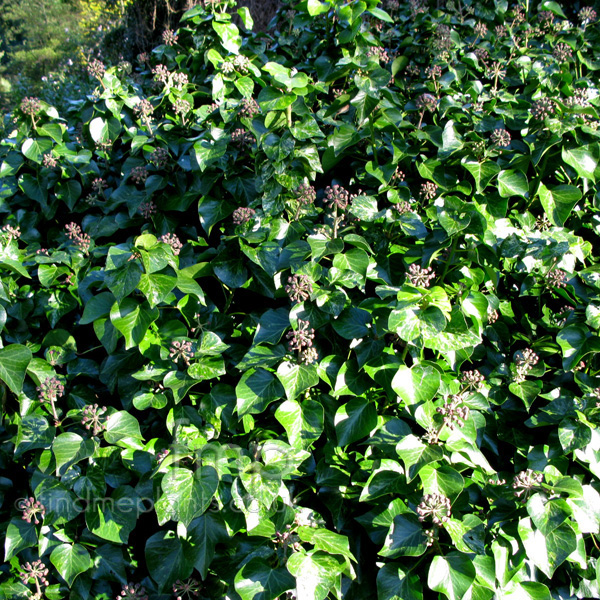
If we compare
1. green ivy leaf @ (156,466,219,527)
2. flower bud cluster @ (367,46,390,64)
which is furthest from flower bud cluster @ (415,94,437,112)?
green ivy leaf @ (156,466,219,527)

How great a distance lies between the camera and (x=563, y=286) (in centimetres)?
239

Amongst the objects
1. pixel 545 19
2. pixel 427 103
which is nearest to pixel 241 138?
pixel 427 103

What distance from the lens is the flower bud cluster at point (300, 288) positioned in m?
1.90

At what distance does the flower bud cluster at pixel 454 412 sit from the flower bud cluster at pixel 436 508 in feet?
0.85

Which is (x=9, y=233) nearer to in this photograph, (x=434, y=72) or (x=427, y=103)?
(x=427, y=103)

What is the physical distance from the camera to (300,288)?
6.23 ft

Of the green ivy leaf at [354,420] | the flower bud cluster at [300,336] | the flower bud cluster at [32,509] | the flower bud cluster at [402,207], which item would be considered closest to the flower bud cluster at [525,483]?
the green ivy leaf at [354,420]

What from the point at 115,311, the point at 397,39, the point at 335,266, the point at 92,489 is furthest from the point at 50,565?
the point at 397,39

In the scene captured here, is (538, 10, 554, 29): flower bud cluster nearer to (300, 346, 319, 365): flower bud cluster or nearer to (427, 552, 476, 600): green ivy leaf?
(300, 346, 319, 365): flower bud cluster

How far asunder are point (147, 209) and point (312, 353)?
1.21 m

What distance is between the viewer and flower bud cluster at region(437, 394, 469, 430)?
6.00ft

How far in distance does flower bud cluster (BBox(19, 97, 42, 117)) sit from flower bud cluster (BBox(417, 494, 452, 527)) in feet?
9.10

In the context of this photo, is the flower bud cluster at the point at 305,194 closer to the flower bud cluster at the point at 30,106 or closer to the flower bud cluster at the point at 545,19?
the flower bud cluster at the point at 30,106

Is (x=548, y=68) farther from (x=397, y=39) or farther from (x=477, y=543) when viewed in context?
(x=477, y=543)
